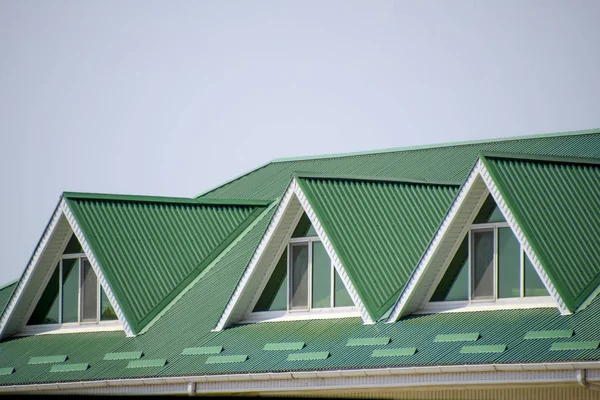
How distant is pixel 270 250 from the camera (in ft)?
93.1

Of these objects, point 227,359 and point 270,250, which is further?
point 270,250

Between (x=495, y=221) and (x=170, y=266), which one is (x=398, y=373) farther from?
(x=170, y=266)

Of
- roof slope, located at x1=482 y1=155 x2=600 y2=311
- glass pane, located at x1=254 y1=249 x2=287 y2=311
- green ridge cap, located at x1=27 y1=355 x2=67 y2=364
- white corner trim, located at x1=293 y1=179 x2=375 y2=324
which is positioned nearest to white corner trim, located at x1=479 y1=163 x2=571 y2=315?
roof slope, located at x1=482 y1=155 x2=600 y2=311

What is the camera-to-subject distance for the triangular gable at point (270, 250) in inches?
1092

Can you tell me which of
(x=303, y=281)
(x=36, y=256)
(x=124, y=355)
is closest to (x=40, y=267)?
(x=36, y=256)

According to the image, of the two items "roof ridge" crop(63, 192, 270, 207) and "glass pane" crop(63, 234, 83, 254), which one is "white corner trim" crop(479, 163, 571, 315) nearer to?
"roof ridge" crop(63, 192, 270, 207)

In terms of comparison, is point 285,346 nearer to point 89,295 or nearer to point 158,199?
point 89,295

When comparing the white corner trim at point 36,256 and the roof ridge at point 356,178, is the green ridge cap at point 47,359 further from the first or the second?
the roof ridge at point 356,178

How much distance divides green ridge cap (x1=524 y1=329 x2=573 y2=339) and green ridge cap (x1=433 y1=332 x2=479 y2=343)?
3.46ft

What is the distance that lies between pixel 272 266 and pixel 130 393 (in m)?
3.93

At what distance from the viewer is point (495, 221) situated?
25.4m

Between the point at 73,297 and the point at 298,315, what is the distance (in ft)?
22.3

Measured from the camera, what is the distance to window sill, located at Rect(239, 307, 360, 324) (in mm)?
27281

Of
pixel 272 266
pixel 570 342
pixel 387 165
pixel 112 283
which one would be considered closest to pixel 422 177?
pixel 387 165
